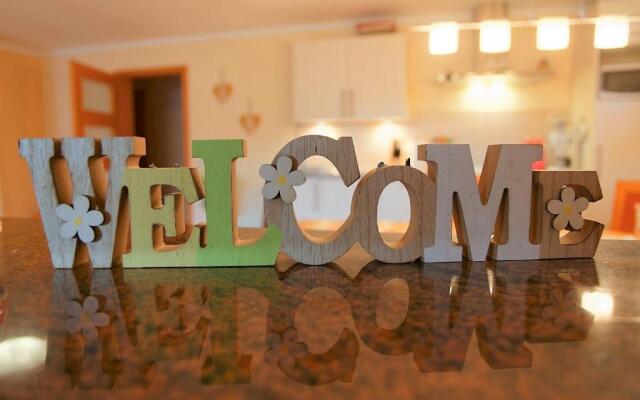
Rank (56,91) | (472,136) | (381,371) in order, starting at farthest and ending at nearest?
(56,91) → (472,136) → (381,371)

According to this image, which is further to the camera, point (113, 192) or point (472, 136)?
point (472, 136)

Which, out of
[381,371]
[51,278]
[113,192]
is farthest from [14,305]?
[381,371]

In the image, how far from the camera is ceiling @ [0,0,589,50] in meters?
3.96

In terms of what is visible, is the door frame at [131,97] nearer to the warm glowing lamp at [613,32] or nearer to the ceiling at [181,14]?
the ceiling at [181,14]

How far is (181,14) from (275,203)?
13.3 feet

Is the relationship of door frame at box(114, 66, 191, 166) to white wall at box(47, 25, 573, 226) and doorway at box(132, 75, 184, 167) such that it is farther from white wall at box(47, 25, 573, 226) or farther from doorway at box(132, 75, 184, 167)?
doorway at box(132, 75, 184, 167)

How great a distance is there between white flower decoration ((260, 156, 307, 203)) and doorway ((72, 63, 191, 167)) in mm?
2663

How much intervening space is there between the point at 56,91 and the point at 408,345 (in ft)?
20.6

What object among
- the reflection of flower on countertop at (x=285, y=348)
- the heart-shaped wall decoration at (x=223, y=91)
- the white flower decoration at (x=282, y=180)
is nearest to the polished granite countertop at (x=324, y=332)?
the reflection of flower on countertop at (x=285, y=348)

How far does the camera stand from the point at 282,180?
778 millimetres

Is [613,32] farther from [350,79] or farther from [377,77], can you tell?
[350,79]

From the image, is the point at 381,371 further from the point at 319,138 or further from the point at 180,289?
the point at 319,138

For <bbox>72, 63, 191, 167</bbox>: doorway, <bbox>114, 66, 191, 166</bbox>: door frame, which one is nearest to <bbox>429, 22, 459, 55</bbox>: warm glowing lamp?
<bbox>72, 63, 191, 167</bbox>: doorway

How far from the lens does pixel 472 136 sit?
448cm
